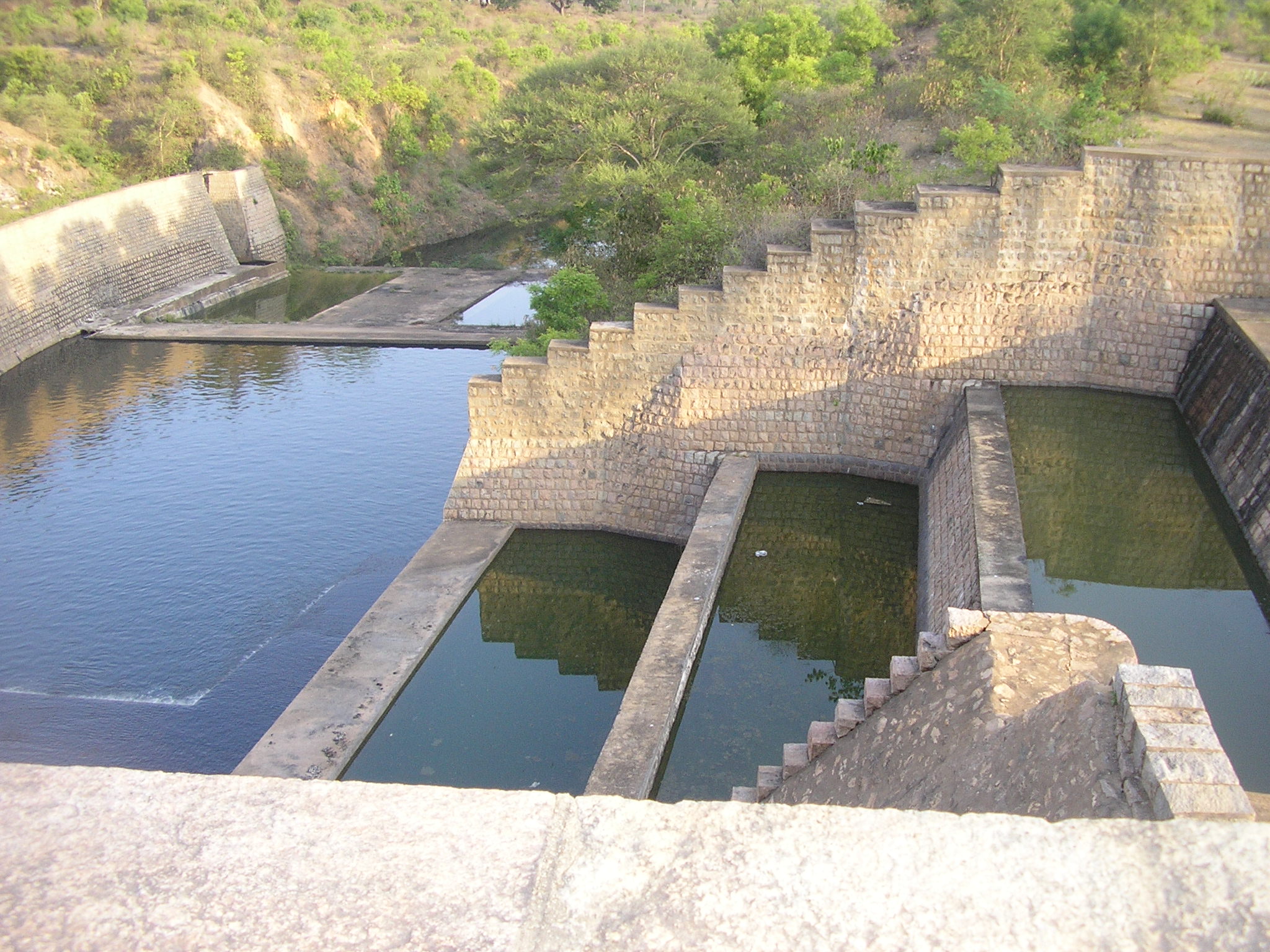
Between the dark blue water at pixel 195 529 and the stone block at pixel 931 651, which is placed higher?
the stone block at pixel 931 651

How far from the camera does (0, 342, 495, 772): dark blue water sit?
10.9 m

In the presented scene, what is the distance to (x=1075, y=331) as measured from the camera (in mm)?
12758

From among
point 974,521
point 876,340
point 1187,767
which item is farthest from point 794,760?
point 876,340

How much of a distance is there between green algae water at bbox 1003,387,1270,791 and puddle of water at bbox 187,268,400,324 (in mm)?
19396

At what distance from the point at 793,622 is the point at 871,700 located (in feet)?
14.0

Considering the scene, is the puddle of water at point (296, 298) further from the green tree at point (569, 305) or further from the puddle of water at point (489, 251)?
the green tree at point (569, 305)

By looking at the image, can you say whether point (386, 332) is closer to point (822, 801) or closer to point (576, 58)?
point (576, 58)

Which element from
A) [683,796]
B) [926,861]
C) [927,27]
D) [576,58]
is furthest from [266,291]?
[926,861]

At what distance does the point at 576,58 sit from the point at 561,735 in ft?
57.9

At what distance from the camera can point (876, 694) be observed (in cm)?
675

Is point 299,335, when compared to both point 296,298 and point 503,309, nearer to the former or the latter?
point 503,309

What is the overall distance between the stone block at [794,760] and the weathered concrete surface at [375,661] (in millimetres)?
3649

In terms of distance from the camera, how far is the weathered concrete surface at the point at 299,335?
76.3 ft

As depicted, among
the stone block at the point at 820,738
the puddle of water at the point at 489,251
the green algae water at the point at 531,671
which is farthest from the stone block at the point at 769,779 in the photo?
the puddle of water at the point at 489,251
